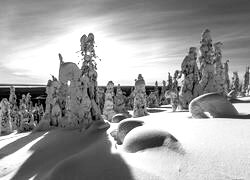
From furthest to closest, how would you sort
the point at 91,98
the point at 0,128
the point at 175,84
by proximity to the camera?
the point at 175,84 < the point at 0,128 < the point at 91,98

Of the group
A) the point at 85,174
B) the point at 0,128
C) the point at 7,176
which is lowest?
the point at 0,128

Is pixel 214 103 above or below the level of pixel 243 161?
above

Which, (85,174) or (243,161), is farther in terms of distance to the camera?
(85,174)

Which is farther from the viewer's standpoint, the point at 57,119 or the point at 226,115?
the point at 57,119

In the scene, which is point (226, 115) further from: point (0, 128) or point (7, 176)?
point (0, 128)

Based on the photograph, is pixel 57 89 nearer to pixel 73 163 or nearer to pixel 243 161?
pixel 73 163

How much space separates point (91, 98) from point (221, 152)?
51.0ft

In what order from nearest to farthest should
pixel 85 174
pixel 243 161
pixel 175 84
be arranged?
pixel 243 161, pixel 85 174, pixel 175 84

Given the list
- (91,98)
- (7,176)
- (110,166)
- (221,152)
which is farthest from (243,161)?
(91,98)

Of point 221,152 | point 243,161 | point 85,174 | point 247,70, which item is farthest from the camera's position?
point 247,70

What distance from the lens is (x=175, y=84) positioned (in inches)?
2286

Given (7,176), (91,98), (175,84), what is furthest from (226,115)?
(175,84)

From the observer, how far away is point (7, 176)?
9305 mm

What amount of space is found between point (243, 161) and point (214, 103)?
6633 mm
